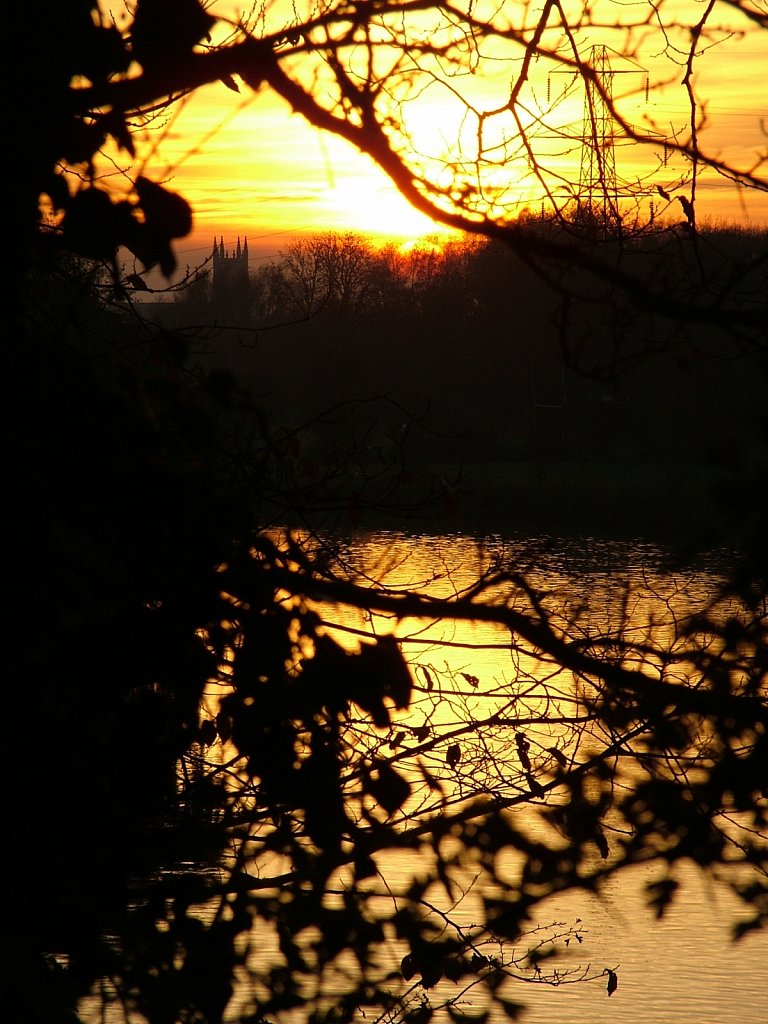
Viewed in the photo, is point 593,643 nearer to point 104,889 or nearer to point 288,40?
point 104,889

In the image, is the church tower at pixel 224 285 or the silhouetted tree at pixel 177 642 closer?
the silhouetted tree at pixel 177 642

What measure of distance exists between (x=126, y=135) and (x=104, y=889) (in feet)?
6.18

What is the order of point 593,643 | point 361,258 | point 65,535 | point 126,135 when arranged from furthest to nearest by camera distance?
point 361,258
point 593,643
point 126,135
point 65,535

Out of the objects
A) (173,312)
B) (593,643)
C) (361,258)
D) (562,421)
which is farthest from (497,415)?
(593,643)

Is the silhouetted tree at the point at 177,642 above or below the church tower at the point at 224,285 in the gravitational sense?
below

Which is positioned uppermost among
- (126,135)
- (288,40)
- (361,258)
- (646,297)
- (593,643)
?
(361,258)

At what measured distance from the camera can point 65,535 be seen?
2598mm

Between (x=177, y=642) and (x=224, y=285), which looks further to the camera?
(x=224, y=285)

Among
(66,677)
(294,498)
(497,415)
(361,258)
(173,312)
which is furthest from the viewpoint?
(497,415)

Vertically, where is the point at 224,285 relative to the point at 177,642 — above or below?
above

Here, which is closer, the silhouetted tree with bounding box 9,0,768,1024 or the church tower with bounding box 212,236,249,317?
the silhouetted tree with bounding box 9,0,768,1024

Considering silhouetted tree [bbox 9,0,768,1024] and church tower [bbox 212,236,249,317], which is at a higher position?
church tower [bbox 212,236,249,317]

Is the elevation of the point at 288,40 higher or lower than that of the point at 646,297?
higher

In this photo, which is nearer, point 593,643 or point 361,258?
point 593,643
